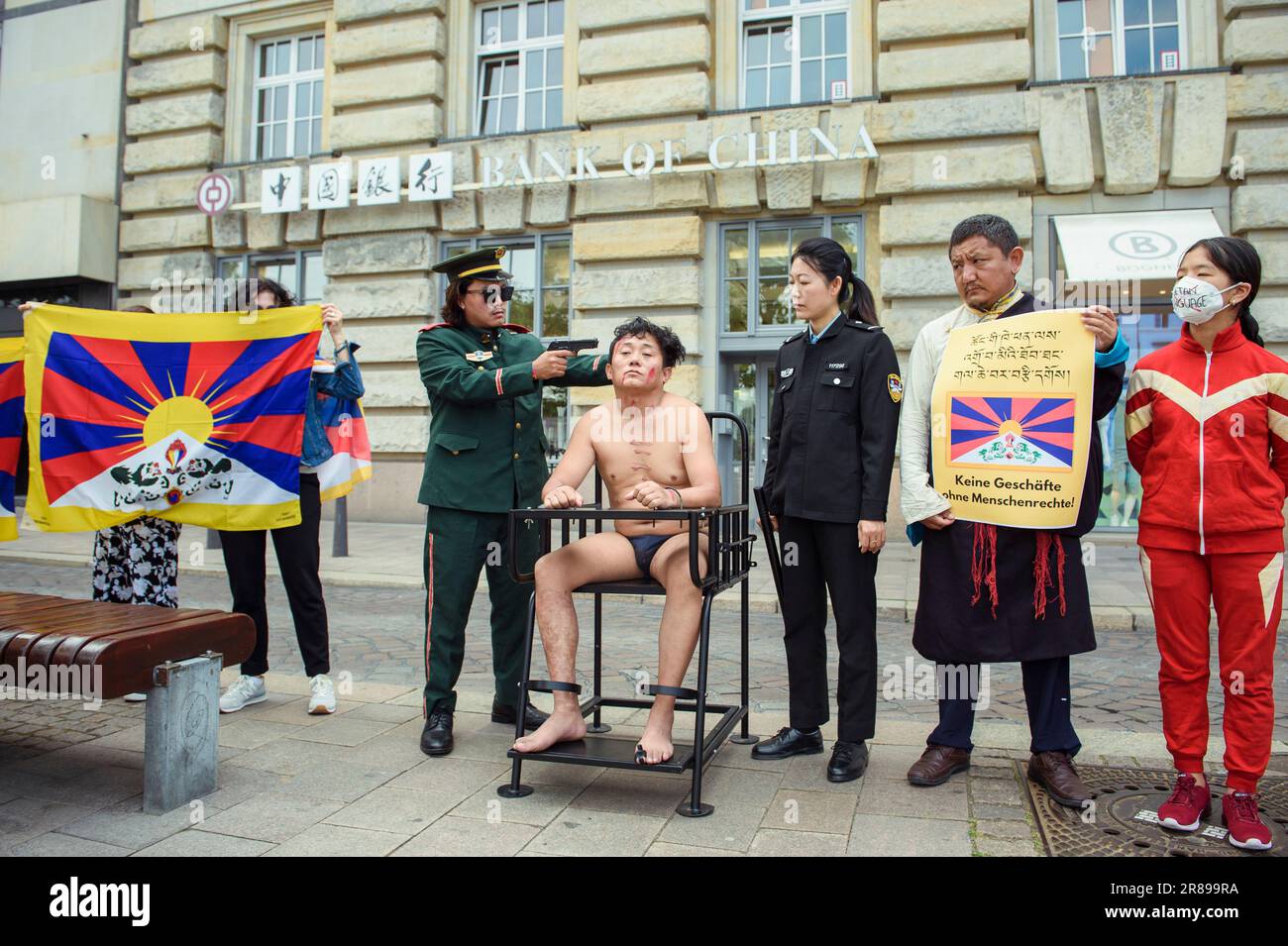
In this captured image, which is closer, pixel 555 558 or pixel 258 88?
pixel 555 558

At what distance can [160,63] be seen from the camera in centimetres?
1513

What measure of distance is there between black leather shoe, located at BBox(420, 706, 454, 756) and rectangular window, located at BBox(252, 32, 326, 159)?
13.0 metres

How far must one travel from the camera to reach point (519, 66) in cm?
1382

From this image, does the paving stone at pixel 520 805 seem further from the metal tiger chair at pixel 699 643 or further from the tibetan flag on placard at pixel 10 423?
the tibetan flag on placard at pixel 10 423

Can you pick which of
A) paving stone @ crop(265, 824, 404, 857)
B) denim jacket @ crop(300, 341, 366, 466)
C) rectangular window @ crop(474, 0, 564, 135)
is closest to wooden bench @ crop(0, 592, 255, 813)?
paving stone @ crop(265, 824, 404, 857)

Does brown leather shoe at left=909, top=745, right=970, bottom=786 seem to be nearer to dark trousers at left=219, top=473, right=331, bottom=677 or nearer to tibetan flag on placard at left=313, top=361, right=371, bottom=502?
Result: dark trousers at left=219, top=473, right=331, bottom=677

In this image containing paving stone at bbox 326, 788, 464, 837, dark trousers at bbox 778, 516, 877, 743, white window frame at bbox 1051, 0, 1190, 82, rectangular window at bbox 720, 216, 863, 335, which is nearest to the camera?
paving stone at bbox 326, 788, 464, 837

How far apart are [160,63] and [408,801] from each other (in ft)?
51.4

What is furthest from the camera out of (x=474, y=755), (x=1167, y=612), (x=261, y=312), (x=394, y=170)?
→ (x=394, y=170)

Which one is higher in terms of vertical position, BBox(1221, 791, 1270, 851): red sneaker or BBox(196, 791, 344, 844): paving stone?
BBox(1221, 791, 1270, 851): red sneaker

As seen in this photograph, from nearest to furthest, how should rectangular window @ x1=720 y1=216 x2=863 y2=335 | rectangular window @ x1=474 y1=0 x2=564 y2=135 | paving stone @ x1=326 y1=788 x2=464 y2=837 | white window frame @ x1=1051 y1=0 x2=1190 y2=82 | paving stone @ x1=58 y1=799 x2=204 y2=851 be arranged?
1. paving stone @ x1=58 y1=799 x2=204 y2=851
2. paving stone @ x1=326 y1=788 x2=464 y2=837
3. white window frame @ x1=1051 y1=0 x2=1190 y2=82
4. rectangular window @ x1=720 y1=216 x2=863 y2=335
5. rectangular window @ x1=474 y1=0 x2=564 y2=135

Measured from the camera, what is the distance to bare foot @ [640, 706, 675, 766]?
A: 3.33m
